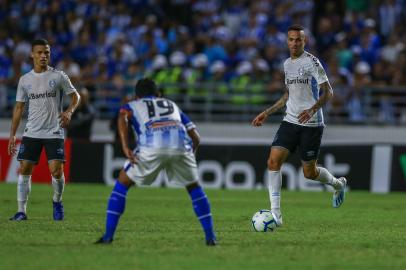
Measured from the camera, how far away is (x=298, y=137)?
39.7 feet

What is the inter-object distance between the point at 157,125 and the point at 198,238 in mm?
1774

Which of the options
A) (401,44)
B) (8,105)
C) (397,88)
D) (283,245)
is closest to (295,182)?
(397,88)

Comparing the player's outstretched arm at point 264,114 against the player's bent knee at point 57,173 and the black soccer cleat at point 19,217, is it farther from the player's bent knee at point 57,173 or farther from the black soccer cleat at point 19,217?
the black soccer cleat at point 19,217

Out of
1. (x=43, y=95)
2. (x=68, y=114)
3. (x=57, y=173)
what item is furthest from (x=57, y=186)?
(x=43, y=95)

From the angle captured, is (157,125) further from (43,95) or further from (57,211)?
(57,211)

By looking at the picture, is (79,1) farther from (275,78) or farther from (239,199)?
(239,199)

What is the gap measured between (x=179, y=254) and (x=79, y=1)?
17.2 meters

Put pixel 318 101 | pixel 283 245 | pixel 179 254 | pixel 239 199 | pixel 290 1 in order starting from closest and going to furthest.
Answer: pixel 179 254, pixel 283 245, pixel 318 101, pixel 239 199, pixel 290 1

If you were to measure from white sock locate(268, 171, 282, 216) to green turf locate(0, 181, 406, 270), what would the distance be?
1.02 ft

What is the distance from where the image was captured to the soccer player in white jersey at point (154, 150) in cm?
927

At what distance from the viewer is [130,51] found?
23516 millimetres

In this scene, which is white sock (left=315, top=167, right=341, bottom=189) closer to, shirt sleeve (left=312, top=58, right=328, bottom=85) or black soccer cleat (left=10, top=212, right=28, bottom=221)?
shirt sleeve (left=312, top=58, right=328, bottom=85)

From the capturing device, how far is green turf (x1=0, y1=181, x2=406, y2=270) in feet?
28.1

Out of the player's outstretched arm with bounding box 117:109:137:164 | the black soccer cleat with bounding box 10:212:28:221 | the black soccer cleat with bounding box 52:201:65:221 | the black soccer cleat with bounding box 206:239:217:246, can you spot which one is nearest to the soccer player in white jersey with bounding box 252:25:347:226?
the black soccer cleat with bounding box 206:239:217:246
